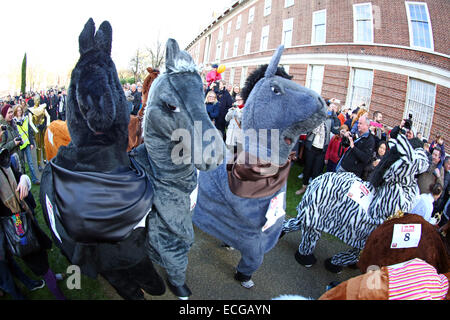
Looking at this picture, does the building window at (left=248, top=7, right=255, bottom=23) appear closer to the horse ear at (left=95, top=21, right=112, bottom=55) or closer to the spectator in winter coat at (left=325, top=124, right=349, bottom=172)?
the spectator in winter coat at (left=325, top=124, right=349, bottom=172)

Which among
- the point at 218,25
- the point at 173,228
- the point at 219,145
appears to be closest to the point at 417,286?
the point at 219,145

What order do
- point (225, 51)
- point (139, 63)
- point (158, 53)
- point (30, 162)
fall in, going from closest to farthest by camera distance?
point (30, 162) < point (158, 53) < point (139, 63) < point (225, 51)

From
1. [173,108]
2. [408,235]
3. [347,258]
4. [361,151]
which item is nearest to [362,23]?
[361,151]

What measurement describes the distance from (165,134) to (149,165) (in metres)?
0.31

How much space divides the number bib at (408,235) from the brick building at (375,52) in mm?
8853

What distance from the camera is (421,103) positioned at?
30.8 feet

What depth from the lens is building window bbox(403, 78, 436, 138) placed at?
29.7 feet

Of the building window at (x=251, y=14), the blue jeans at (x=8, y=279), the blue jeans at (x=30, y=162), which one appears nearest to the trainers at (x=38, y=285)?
the blue jeans at (x=8, y=279)

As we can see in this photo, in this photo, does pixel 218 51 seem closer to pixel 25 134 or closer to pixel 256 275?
pixel 25 134

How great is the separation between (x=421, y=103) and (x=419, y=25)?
3005mm

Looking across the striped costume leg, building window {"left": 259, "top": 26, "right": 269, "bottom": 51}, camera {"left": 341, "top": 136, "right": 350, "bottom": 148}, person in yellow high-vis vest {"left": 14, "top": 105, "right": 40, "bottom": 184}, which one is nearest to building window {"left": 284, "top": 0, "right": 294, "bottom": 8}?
building window {"left": 259, "top": 26, "right": 269, "bottom": 51}

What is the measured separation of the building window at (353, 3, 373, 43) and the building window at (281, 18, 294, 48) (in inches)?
183
